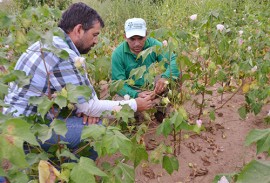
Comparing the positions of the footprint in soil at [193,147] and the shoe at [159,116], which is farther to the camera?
the shoe at [159,116]

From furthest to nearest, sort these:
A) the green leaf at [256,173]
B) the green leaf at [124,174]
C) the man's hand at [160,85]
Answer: the man's hand at [160,85] → the green leaf at [124,174] → the green leaf at [256,173]

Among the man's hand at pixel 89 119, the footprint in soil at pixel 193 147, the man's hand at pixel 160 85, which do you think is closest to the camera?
the man's hand at pixel 89 119

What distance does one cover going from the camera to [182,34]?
2023 millimetres

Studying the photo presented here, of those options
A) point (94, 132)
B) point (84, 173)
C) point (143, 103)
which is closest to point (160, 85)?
point (143, 103)

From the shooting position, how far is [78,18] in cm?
213

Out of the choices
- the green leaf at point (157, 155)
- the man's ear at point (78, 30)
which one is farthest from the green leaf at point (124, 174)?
the man's ear at point (78, 30)

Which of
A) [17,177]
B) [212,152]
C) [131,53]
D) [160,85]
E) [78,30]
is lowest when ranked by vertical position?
[212,152]

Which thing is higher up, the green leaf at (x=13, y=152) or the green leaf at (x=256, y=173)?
the green leaf at (x=256, y=173)

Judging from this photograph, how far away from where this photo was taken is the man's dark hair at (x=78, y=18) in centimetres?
214

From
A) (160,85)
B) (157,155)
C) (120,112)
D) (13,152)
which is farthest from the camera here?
(160,85)

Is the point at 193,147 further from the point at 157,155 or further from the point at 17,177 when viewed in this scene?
the point at 17,177

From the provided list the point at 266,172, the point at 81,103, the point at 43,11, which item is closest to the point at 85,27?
the point at 81,103

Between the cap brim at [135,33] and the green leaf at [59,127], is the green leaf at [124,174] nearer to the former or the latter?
the green leaf at [59,127]

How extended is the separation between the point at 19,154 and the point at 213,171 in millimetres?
1672
